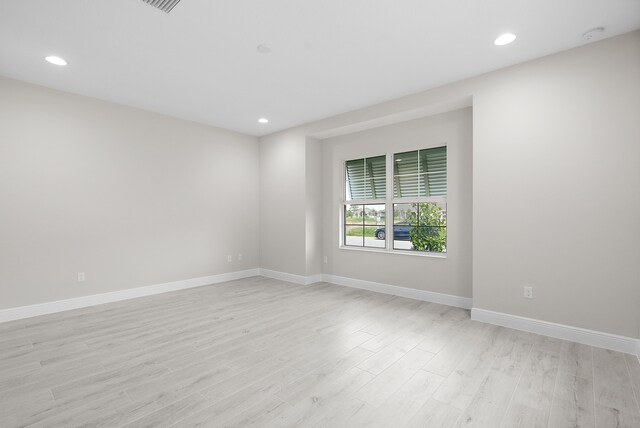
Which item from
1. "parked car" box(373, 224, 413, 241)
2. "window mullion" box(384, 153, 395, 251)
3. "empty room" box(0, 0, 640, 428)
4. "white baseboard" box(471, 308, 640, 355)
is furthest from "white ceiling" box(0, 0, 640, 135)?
"white baseboard" box(471, 308, 640, 355)

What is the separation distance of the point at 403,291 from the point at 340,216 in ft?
5.52

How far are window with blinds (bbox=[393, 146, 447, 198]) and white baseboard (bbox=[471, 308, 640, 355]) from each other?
1.66 m

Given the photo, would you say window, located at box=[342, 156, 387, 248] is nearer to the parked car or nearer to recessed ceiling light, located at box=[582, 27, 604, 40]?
the parked car

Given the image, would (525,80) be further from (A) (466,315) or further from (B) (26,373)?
(B) (26,373)

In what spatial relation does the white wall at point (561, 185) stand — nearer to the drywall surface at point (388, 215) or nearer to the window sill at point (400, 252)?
the drywall surface at point (388, 215)

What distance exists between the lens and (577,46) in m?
2.86

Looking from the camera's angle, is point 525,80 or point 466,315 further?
point 466,315

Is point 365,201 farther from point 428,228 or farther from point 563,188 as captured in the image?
point 563,188

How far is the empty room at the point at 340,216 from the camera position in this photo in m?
2.12

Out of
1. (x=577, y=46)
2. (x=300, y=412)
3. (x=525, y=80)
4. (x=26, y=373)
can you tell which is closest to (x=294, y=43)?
(x=525, y=80)

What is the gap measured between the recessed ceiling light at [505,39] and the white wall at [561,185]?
1.82 feet

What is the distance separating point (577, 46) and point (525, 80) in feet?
1.51

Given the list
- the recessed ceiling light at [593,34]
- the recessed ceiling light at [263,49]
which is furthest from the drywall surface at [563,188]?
the recessed ceiling light at [263,49]

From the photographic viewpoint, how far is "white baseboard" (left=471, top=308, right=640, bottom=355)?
2.64 meters
